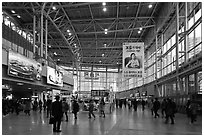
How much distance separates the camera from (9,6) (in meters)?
32.8

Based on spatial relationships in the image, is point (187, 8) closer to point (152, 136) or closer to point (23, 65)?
point (23, 65)

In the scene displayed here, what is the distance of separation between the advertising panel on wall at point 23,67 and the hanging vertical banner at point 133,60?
922 centimetres

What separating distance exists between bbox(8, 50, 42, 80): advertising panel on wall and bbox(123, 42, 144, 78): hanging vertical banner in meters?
9.22

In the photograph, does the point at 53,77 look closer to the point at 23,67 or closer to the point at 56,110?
the point at 23,67

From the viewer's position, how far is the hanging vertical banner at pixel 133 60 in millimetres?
16562

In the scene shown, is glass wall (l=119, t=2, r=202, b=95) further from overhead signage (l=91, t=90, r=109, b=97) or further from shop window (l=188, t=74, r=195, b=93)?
overhead signage (l=91, t=90, r=109, b=97)

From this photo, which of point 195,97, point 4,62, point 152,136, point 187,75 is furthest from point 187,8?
point 152,136

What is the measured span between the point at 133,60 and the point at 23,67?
35.9 ft

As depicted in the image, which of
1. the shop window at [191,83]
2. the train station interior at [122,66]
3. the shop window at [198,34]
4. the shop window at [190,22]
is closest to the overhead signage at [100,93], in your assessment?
the train station interior at [122,66]

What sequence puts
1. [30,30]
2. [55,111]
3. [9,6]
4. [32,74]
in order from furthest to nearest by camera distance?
[30,30]
[9,6]
[32,74]
[55,111]

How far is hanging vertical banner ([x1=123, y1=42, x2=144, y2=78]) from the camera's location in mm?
16562

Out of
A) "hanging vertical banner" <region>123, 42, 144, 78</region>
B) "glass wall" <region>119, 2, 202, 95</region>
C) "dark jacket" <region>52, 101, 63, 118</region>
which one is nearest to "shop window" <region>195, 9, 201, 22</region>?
"glass wall" <region>119, 2, 202, 95</region>

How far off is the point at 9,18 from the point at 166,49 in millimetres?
22560

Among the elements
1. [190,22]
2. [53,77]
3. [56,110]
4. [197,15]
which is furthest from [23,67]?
[190,22]
